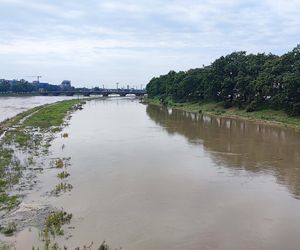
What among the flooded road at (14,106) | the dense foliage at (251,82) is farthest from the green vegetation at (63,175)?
the flooded road at (14,106)

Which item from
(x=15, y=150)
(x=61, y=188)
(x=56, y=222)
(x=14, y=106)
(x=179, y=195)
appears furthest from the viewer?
(x=14, y=106)

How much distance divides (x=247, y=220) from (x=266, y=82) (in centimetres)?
3823

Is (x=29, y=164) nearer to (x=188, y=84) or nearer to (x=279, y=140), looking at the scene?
(x=279, y=140)

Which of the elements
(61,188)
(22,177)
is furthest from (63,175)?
(61,188)

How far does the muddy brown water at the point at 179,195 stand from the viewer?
1193 cm

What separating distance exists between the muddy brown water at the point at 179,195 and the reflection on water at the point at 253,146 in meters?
0.07

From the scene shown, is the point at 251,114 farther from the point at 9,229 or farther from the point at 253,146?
the point at 9,229

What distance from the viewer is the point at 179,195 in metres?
16.1

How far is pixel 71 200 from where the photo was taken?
1539 centimetres

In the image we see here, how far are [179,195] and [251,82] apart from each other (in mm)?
40303

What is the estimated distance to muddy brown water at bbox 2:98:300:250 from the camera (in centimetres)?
1193

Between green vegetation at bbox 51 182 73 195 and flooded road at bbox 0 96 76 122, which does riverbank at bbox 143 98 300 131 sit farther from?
flooded road at bbox 0 96 76 122

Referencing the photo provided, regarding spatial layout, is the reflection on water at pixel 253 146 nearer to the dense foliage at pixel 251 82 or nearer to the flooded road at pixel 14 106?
the dense foliage at pixel 251 82

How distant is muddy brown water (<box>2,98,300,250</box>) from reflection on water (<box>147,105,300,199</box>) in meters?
0.07
